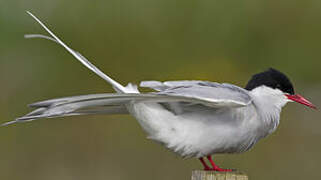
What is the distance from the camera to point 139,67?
6586mm

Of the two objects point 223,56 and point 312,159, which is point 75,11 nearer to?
point 223,56

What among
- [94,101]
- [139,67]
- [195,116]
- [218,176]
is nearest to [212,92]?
[195,116]

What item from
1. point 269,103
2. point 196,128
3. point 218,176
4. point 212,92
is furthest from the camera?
point 269,103

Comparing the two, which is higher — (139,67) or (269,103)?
(139,67)

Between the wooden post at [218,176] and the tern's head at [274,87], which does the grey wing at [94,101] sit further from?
the tern's head at [274,87]

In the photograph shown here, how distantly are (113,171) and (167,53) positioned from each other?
1.82 metres

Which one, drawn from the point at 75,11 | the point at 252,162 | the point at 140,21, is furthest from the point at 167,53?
the point at 252,162

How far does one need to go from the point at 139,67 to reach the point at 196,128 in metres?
3.75

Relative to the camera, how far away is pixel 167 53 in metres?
6.86

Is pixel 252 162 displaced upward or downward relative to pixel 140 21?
downward

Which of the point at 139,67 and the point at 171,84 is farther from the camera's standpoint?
the point at 139,67

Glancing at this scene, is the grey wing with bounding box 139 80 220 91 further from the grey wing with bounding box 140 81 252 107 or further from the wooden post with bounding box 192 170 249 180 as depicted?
the wooden post with bounding box 192 170 249 180

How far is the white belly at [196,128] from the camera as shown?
287cm

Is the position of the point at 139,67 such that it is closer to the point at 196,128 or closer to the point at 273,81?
the point at 273,81
